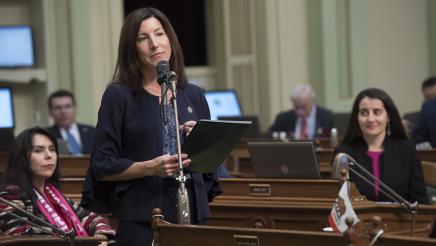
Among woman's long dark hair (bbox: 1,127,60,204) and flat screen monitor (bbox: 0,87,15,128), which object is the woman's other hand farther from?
flat screen monitor (bbox: 0,87,15,128)

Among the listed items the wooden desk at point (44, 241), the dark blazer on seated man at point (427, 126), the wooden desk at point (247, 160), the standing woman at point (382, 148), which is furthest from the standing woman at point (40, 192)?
the dark blazer on seated man at point (427, 126)

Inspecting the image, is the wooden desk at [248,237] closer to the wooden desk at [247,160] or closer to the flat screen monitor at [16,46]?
the wooden desk at [247,160]

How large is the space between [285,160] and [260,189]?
0.74 ft

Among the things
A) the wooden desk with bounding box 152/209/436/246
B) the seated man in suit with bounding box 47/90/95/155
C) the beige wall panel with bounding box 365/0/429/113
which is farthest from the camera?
the beige wall panel with bounding box 365/0/429/113

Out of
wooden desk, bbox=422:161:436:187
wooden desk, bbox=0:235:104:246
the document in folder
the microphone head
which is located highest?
the microphone head

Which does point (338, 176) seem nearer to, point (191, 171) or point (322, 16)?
point (191, 171)

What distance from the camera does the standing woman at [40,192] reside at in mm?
5125

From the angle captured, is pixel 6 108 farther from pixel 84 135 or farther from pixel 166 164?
pixel 166 164

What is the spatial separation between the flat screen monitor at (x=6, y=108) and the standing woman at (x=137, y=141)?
579 cm

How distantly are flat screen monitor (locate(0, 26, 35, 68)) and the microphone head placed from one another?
7373mm

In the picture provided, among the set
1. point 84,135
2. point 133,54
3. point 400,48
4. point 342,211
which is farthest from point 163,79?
point 400,48

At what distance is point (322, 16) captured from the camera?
12359 millimetres

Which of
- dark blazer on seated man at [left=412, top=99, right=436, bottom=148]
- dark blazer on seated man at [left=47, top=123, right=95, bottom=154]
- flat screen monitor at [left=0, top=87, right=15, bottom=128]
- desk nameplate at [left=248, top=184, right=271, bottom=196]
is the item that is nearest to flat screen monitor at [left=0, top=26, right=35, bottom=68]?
flat screen monitor at [left=0, top=87, right=15, bottom=128]

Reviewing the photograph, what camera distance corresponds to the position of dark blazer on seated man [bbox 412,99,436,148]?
8695mm
